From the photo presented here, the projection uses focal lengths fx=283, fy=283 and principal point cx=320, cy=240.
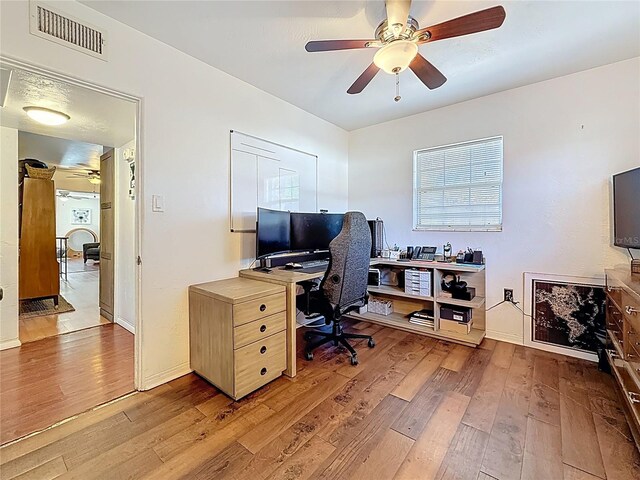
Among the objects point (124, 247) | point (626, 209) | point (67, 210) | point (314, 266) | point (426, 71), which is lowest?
point (314, 266)

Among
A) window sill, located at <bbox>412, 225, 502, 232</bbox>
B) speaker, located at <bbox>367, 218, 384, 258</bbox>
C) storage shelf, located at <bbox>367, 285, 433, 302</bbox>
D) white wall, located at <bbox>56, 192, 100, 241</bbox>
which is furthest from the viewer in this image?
white wall, located at <bbox>56, 192, 100, 241</bbox>

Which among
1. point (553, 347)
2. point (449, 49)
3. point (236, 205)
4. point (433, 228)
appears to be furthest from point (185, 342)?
point (553, 347)

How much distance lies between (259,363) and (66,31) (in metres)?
2.34

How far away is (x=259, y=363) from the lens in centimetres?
196

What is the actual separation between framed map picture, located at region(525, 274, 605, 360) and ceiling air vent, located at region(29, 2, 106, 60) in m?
3.81

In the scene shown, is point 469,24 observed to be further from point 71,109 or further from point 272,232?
point 71,109

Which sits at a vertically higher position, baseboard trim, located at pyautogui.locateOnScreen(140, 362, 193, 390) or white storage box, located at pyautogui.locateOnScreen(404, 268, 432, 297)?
white storage box, located at pyautogui.locateOnScreen(404, 268, 432, 297)

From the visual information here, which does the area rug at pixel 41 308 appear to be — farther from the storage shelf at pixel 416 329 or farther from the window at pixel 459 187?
the window at pixel 459 187

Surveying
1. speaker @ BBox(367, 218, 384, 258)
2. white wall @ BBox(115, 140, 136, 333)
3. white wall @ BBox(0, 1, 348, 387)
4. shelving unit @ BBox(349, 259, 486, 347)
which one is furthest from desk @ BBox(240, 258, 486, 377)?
white wall @ BBox(115, 140, 136, 333)

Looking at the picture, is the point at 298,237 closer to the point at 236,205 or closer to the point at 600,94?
the point at 236,205

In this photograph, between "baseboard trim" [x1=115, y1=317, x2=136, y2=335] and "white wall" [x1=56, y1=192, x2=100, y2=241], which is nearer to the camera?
"baseboard trim" [x1=115, y1=317, x2=136, y2=335]

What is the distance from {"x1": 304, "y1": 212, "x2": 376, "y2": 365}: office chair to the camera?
2242mm

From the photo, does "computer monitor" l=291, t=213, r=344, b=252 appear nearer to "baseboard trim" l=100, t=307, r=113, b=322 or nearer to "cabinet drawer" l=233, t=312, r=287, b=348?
"cabinet drawer" l=233, t=312, r=287, b=348

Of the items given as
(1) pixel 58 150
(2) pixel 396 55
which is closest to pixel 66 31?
(2) pixel 396 55
